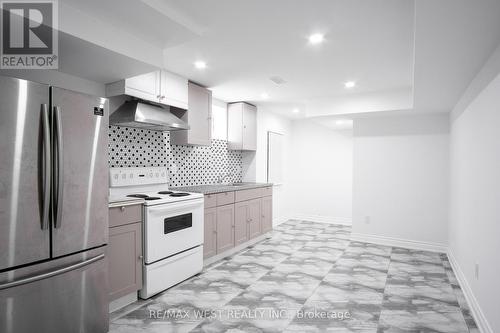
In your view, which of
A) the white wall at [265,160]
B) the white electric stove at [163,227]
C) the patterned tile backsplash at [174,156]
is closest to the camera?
the white electric stove at [163,227]

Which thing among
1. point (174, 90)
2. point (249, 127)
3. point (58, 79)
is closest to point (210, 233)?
point (174, 90)

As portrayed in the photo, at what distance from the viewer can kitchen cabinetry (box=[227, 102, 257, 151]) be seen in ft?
16.3

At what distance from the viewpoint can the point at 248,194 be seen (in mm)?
4508

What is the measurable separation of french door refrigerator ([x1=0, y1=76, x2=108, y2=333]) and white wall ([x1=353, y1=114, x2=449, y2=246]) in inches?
165

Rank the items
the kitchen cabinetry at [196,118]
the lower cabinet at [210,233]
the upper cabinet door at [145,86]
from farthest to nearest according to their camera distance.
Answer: the kitchen cabinetry at [196,118] < the lower cabinet at [210,233] < the upper cabinet door at [145,86]

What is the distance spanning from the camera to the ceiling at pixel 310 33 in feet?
6.01

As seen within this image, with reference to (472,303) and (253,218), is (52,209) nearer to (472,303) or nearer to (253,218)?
(253,218)

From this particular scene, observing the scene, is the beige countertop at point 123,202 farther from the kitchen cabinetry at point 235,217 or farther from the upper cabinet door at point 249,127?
the upper cabinet door at point 249,127

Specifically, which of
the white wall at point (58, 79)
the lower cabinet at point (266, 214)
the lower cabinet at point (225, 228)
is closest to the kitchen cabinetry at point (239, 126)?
the lower cabinet at point (266, 214)

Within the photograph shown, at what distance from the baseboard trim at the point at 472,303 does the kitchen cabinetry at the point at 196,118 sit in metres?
3.36

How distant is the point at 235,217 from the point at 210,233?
59 centimetres

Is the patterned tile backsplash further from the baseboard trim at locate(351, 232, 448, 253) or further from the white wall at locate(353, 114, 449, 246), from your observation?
the baseboard trim at locate(351, 232, 448, 253)

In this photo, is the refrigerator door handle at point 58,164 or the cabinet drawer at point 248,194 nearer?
the refrigerator door handle at point 58,164

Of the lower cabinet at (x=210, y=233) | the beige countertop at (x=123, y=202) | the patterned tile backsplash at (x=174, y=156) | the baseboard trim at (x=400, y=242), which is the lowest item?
the baseboard trim at (x=400, y=242)
